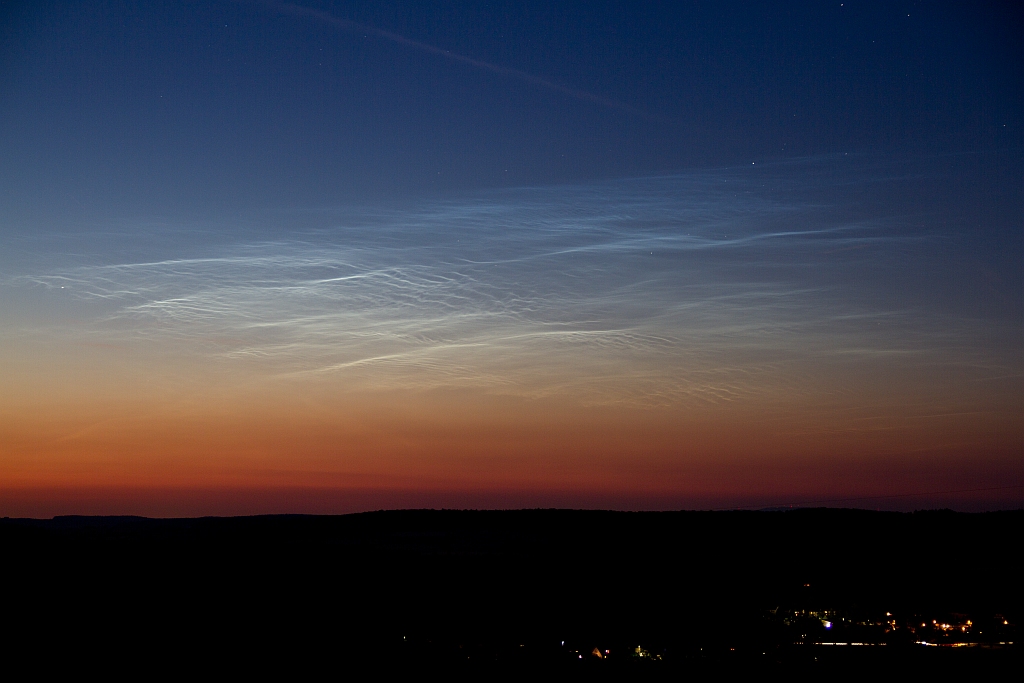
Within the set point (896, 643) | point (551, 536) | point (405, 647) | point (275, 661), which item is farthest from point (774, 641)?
point (551, 536)

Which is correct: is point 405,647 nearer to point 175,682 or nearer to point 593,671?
point 593,671

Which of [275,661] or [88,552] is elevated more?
[88,552]

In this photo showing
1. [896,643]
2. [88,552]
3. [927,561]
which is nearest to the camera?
[896,643]

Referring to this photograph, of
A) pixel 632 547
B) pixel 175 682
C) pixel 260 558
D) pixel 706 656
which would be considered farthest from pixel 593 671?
pixel 632 547

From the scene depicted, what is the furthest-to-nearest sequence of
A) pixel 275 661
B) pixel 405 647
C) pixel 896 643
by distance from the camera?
1. pixel 896 643
2. pixel 405 647
3. pixel 275 661

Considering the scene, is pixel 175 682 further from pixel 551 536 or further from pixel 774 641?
pixel 551 536

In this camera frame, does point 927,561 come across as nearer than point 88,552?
No
